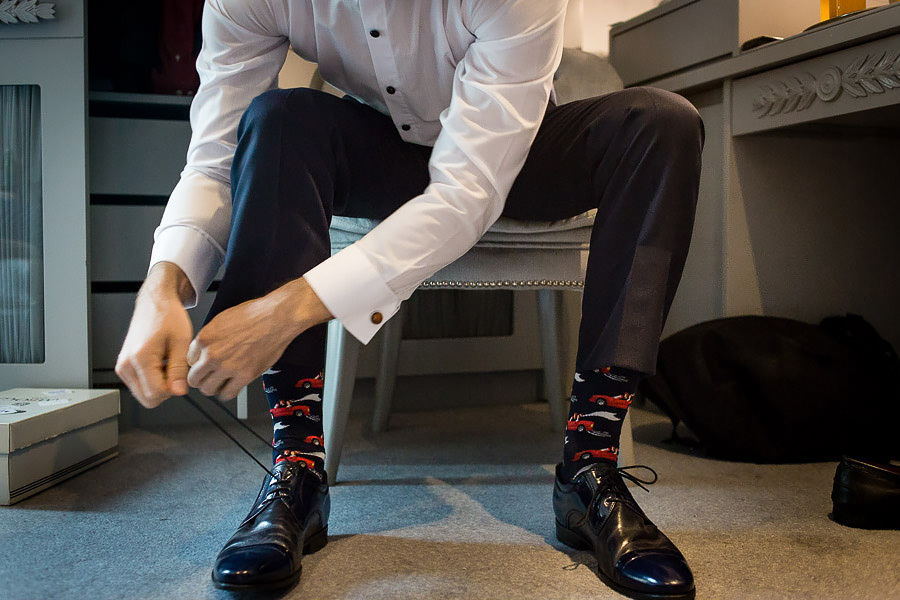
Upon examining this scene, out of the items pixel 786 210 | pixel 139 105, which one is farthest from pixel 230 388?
pixel 786 210

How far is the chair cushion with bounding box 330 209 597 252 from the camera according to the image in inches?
39.7

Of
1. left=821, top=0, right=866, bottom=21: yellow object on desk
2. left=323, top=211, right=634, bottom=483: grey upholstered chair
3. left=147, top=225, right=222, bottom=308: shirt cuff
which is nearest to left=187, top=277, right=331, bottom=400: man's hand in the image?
left=147, top=225, right=222, bottom=308: shirt cuff

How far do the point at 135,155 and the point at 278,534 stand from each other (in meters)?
1.06

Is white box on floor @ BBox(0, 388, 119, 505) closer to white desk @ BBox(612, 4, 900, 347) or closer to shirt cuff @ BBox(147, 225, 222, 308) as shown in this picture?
shirt cuff @ BBox(147, 225, 222, 308)

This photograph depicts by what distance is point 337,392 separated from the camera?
1.07 metres

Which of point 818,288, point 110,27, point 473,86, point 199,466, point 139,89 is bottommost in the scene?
point 199,466

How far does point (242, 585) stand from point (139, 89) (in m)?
1.28

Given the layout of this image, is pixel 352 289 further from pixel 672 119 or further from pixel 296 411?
pixel 672 119

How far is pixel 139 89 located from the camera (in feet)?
5.33

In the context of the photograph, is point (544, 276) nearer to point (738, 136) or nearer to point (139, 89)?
point (738, 136)

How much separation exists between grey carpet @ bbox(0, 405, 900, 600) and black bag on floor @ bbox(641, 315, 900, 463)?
5 centimetres

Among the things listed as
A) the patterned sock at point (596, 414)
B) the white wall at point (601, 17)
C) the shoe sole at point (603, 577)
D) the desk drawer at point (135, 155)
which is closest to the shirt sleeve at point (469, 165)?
the patterned sock at point (596, 414)

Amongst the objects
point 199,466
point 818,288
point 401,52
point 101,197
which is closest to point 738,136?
point 818,288

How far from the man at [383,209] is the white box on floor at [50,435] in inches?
17.7
